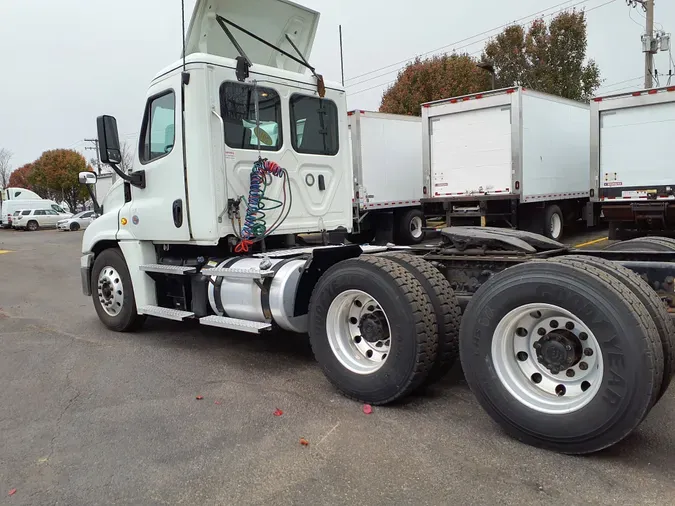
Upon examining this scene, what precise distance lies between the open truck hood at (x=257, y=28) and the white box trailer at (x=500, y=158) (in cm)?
761

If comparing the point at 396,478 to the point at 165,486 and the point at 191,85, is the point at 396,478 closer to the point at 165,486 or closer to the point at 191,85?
the point at 165,486

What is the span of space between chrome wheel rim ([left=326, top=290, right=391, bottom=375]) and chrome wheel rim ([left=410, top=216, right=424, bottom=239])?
12.2 m

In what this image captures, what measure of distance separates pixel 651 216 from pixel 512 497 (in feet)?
36.2

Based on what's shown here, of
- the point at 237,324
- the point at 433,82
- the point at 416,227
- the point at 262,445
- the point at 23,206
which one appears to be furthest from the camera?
the point at 23,206

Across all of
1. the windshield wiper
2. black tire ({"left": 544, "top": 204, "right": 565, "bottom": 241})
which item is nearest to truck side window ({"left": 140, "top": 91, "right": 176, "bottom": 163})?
the windshield wiper

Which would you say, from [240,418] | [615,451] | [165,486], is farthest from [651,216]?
[165,486]

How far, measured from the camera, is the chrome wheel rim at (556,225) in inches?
586

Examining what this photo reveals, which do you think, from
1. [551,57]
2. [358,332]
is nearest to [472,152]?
[358,332]

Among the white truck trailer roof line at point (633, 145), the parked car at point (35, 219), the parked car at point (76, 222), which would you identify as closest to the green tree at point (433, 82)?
the white truck trailer roof line at point (633, 145)

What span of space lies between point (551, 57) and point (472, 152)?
1675 centimetres

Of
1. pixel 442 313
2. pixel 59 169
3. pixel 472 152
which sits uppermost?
pixel 59 169

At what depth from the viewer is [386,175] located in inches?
611

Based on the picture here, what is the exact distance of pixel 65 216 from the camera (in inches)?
1626

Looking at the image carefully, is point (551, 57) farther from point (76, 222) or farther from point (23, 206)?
point (23, 206)
